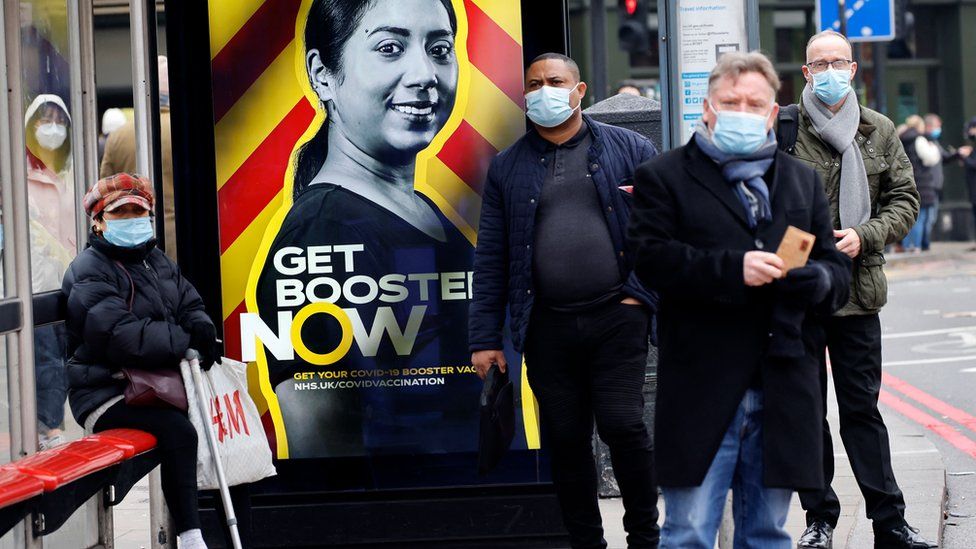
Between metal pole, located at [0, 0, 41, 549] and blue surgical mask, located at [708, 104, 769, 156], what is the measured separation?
2252 mm

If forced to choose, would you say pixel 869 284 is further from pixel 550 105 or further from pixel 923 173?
pixel 923 173

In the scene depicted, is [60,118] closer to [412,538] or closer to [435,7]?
[435,7]

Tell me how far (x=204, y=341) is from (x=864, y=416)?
7.38 ft

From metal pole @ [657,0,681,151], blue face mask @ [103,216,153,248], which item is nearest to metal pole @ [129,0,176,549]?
blue face mask @ [103,216,153,248]

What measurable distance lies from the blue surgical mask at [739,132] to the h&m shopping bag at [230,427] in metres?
2.12

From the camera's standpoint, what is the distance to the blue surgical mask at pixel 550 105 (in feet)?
16.6

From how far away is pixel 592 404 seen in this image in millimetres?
5055

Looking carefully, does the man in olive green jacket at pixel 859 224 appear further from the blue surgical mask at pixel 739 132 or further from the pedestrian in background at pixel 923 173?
the pedestrian in background at pixel 923 173

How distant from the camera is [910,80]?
82.0 ft

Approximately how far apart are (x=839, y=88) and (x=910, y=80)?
806 inches

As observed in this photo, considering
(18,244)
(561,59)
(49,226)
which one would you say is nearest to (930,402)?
(561,59)

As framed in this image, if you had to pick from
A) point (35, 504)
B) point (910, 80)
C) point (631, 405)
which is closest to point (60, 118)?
point (35, 504)

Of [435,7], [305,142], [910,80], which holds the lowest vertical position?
[305,142]

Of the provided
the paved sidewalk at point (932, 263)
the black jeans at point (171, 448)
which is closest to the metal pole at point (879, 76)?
the paved sidewalk at point (932, 263)
